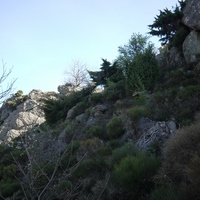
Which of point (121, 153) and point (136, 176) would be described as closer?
point (136, 176)

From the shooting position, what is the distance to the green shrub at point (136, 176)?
13.7 ft

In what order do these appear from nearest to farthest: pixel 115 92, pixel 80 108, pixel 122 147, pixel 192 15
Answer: pixel 122 147 → pixel 192 15 → pixel 115 92 → pixel 80 108

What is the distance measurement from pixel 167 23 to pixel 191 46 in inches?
145

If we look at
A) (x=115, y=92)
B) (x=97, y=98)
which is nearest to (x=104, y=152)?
(x=115, y=92)

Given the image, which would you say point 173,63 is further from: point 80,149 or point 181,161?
point 181,161

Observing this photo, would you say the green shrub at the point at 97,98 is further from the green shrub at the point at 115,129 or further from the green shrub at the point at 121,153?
the green shrub at the point at 121,153

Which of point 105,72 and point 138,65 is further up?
point 105,72

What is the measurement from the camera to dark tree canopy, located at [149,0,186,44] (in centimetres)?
1570

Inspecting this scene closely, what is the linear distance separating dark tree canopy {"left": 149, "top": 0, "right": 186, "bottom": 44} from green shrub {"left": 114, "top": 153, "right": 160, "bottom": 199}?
13.7m

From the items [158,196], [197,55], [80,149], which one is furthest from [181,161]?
[197,55]

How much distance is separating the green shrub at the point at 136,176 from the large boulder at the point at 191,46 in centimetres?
991

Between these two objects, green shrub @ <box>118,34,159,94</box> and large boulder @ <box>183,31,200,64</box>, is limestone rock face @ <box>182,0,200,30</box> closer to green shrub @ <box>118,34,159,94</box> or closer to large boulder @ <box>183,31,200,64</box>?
large boulder @ <box>183,31,200,64</box>

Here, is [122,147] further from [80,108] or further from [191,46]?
[80,108]

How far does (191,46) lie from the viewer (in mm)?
13438
